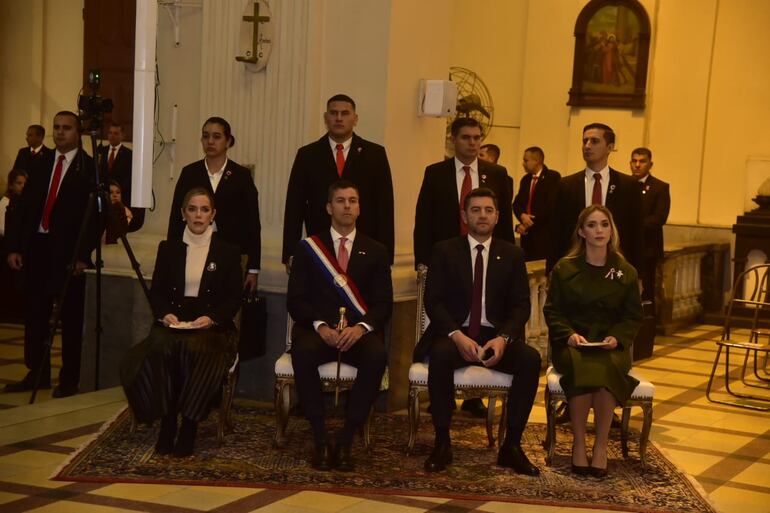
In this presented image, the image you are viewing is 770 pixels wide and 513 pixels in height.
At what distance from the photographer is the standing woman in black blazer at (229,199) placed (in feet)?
21.2

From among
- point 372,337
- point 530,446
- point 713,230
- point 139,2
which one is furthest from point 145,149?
point 713,230

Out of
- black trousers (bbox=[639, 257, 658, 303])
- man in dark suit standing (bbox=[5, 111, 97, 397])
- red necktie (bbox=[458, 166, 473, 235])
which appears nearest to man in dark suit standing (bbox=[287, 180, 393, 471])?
red necktie (bbox=[458, 166, 473, 235])

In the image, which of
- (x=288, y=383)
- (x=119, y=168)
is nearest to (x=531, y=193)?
(x=119, y=168)

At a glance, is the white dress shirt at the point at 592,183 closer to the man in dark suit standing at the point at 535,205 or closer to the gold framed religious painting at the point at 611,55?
the man in dark suit standing at the point at 535,205

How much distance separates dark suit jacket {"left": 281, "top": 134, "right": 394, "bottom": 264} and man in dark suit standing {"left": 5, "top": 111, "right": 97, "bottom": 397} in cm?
164

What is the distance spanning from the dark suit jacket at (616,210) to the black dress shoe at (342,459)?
1.83m

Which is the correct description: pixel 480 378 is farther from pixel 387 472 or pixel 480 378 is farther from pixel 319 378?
pixel 319 378

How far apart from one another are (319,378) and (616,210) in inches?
78.2

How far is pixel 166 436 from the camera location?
5617mm

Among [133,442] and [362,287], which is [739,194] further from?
[133,442]

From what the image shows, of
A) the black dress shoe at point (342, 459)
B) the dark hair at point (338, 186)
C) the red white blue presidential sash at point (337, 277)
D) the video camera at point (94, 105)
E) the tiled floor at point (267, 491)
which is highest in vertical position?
the video camera at point (94, 105)

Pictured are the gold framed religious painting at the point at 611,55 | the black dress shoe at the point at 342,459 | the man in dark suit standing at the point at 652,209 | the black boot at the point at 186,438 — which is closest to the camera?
the black dress shoe at the point at 342,459

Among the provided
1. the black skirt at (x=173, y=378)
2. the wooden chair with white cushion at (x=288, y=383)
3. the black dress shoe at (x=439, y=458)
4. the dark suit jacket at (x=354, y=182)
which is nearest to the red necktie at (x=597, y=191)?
the dark suit jacket at (x=354, y=182)

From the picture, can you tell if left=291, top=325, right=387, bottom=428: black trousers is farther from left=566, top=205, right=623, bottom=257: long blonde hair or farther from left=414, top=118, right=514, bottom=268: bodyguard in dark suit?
left=566, top=205, right=623, bottom=257: long blonde hair
